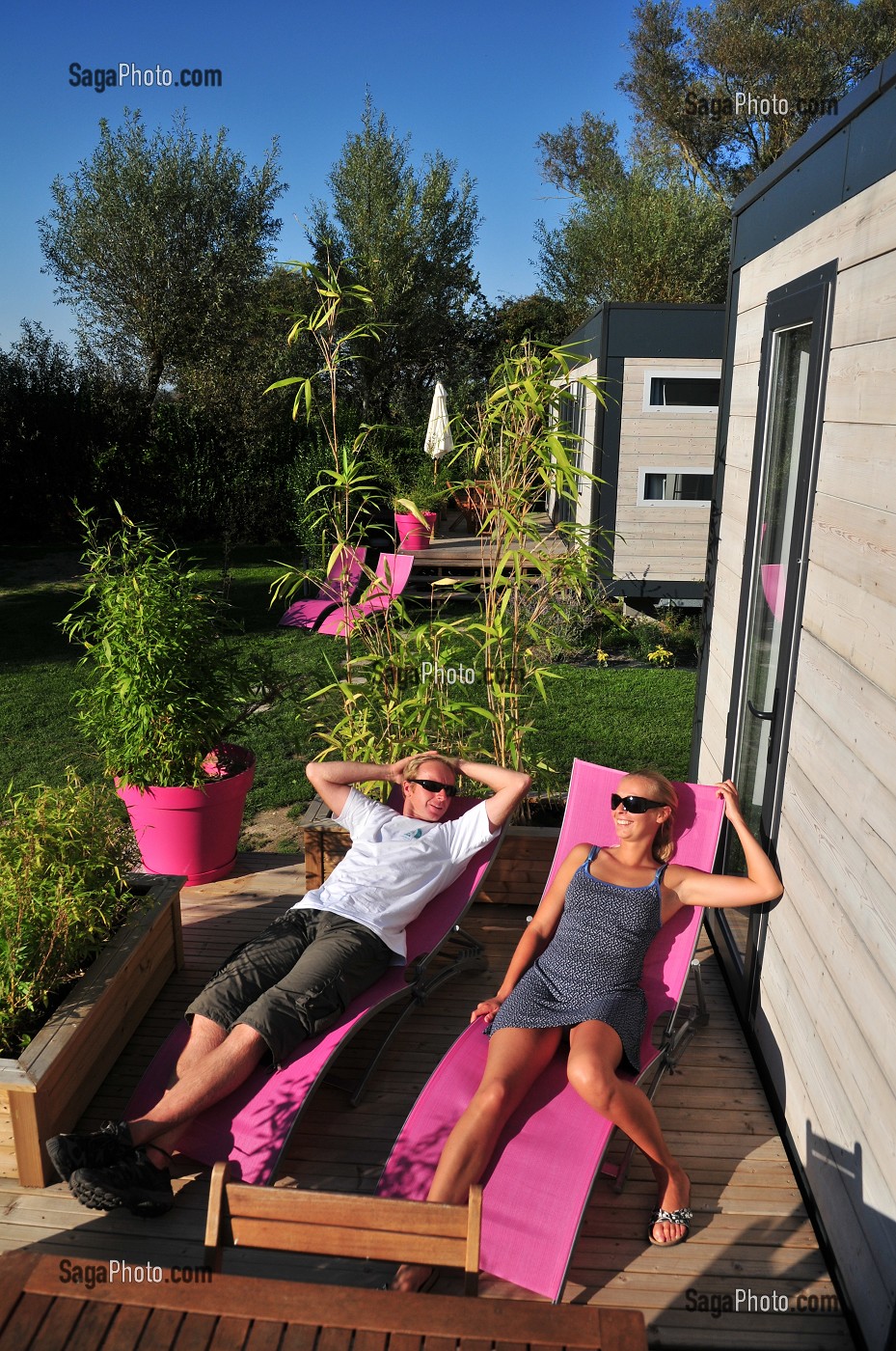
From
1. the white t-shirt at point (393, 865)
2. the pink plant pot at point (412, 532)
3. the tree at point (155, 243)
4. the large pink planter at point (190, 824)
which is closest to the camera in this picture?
the white t-shirt at point (393, 865)

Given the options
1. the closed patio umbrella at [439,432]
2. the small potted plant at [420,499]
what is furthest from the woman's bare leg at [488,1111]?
the closed patio umbrella at [439,432]

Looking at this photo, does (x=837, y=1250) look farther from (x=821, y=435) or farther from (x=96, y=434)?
(x=96, y=434)

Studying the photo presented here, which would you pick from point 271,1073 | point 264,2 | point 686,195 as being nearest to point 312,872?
point 271,1073

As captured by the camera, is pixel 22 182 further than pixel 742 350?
Yes

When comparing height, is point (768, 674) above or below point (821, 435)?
below

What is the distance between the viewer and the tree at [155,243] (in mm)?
13211

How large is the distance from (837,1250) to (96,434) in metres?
13.2

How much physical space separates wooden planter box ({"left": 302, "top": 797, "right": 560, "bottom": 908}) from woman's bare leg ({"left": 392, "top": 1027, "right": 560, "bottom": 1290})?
134 cm

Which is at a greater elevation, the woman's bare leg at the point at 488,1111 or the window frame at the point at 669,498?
the window frame at the point at 669,498

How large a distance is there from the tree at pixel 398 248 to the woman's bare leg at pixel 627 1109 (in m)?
15.2

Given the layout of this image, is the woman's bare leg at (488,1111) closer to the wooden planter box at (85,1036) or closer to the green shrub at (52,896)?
the wooden planter box at (85,1036)

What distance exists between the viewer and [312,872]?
418 cm

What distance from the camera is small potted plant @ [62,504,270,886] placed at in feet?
13.6

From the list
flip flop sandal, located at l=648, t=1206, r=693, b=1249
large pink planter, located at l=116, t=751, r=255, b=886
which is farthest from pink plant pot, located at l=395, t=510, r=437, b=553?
flip flop sandal, located at l=648, t=1206, r=693, b=1249
